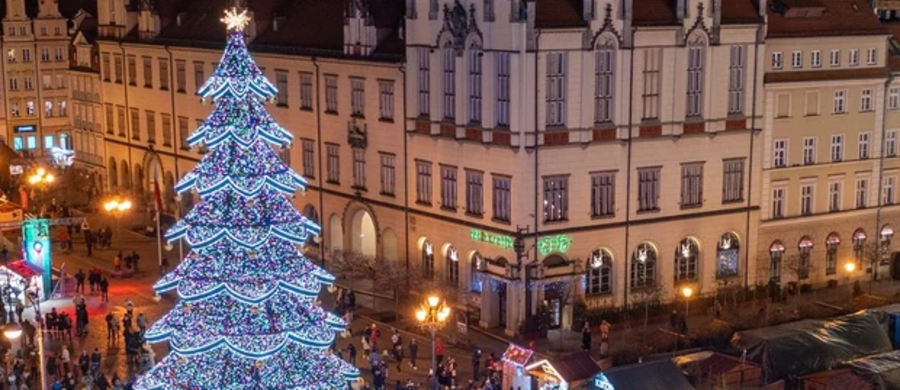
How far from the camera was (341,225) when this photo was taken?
73438 millimetres

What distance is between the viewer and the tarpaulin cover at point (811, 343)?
48.8 metres

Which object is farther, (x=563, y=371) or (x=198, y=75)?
(x=198, y=75)

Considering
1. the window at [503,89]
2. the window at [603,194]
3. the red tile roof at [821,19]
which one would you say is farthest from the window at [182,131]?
the red tile roof at [821,19]

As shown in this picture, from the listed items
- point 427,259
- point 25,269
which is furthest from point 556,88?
point 25,269

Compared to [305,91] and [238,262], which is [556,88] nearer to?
[305,91]

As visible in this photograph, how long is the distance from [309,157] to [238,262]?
38731mm

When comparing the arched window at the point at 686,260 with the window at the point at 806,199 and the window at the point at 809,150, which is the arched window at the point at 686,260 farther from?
the window at the point at 809,150

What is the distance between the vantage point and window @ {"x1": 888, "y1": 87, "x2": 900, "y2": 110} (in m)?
73.0

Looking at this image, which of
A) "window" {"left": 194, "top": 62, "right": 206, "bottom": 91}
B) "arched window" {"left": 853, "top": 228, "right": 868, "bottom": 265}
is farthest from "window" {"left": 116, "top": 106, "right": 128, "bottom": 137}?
"arched window" {"left": 853, "top": 228, "right": 868, "bottom": 265}

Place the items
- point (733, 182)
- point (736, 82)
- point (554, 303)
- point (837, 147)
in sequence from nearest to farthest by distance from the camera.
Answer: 1. point (554, 303)
2. point (736, 82)
3. point (733, 182)
4. point (837, 147)

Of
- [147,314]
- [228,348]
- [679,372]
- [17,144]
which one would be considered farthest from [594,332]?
[17,144]

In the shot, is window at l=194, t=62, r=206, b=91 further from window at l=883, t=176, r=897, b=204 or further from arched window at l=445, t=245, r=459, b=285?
window at l=883, t=176, r=897, b=204

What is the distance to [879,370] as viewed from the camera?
4775 centimetres

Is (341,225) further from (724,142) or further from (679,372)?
(679,372)
